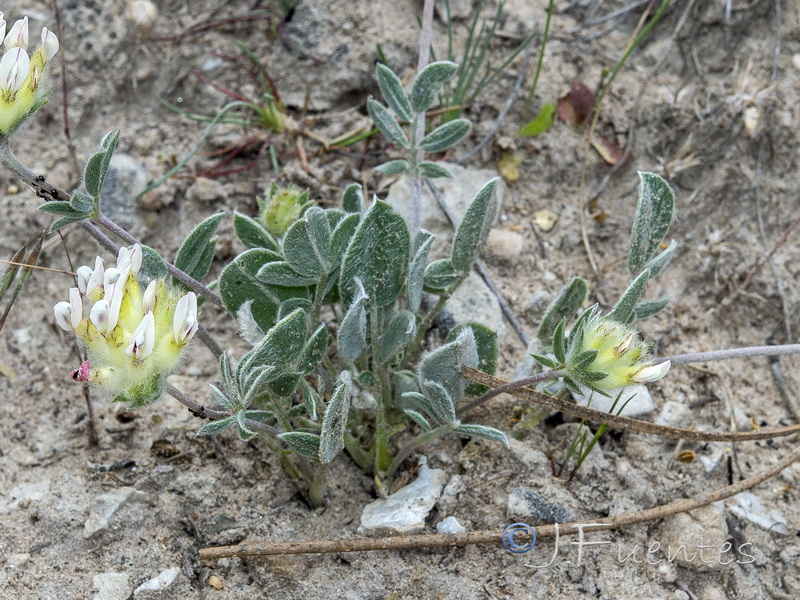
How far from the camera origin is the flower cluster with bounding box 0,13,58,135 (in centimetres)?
210

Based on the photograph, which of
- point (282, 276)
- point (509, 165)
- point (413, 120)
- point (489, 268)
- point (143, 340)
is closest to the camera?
point (143, 340)

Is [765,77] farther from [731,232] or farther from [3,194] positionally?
[3,194]

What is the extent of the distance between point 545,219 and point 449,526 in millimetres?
1615

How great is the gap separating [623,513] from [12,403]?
2246 millimetres

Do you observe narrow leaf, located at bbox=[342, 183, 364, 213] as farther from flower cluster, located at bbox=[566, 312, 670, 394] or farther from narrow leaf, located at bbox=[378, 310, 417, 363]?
flower cluster, located at bbox=[566, 312, 670, 394]

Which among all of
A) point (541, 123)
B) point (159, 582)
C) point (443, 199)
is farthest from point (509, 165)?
point (159, 582)

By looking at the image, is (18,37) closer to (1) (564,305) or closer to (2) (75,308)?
(2) (75,308)

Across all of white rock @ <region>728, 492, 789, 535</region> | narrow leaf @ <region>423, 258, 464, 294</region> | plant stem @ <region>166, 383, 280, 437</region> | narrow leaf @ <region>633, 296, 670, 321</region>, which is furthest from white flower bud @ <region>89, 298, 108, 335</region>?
white rock @ <region>728, 492, 789, 535</region>

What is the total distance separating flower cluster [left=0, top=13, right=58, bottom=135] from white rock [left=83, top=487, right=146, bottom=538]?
1165mm

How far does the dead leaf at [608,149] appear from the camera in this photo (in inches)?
153

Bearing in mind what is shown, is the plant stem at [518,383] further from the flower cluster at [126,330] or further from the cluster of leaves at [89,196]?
the cluster of leaves at [89,196]

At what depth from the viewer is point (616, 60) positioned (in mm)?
4121

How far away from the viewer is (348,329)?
2.45 metres

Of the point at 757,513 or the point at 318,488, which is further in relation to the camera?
the point at 757,513
